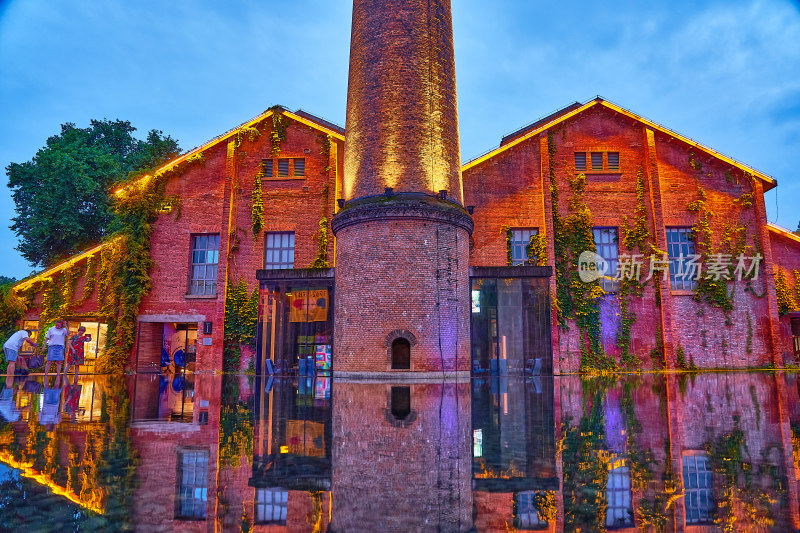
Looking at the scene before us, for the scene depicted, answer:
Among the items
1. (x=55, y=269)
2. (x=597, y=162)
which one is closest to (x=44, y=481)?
(x=55, y=269)

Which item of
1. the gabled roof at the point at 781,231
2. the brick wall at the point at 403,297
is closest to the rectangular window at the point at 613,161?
the gabled roof at the point at 781,231

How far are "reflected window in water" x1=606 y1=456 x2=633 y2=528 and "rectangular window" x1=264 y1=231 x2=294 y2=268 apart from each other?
61.5 ft

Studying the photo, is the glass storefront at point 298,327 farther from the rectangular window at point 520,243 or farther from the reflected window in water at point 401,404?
the rectangular window at point 520,243

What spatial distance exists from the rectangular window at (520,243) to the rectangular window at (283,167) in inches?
390

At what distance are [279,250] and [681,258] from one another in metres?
16.8

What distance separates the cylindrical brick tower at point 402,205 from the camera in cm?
1391

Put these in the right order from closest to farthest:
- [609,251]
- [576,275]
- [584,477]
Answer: [584,477] → [576,275] → [609,251]

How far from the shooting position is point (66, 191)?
26469mm

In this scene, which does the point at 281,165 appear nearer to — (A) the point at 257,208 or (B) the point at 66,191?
(A) the point at 257,208

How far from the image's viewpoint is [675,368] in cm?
2028

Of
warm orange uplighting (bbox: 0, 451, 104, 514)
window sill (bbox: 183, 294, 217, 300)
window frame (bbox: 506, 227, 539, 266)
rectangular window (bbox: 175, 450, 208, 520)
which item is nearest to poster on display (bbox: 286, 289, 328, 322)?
window sill (bbox: 183, 294, 217, 300)

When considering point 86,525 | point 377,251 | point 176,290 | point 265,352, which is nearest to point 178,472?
point 86,525

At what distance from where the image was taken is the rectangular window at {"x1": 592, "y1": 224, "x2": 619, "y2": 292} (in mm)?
21266

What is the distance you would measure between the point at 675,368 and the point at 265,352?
1548 centimetres
